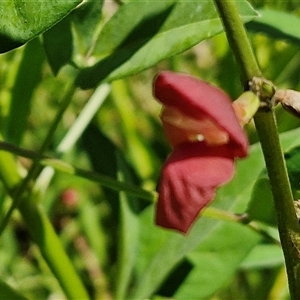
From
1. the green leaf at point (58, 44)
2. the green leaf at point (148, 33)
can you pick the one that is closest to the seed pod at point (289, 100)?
the green leaf at point (148, 33)

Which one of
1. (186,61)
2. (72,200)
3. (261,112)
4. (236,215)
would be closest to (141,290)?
(236,215)

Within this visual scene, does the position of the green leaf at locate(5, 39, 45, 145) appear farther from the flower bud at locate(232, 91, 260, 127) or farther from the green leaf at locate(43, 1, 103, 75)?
the flower bud at locate(232, 91, 260, 127)

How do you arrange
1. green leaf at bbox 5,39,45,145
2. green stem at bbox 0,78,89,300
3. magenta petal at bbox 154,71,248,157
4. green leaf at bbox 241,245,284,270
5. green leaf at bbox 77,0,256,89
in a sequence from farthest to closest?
green leaf at bbox 241,245,284,270, green leaf at bbox 5,39,45,145, green stem at bbox 0,78,89,300, green leaf at bbox 77,0,256,89, magenta petal at bbox 154,71,248,157

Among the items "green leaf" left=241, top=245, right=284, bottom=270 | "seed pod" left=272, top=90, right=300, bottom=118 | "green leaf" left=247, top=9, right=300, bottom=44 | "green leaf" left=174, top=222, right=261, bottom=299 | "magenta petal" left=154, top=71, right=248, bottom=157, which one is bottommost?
"green leaf" left=241, top=245, right=284, bottom=270

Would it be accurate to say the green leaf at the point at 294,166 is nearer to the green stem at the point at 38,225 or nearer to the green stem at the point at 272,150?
the green stem at the point at 272,150

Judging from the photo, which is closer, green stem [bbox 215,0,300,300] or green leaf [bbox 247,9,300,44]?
green stem [bbox 215,0,300,300]

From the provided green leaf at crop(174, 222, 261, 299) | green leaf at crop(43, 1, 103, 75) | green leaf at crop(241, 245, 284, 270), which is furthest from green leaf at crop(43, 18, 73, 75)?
green leaf at crop(241, 245, 284, 270)

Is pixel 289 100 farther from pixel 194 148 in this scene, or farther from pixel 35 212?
pixel 35 212
